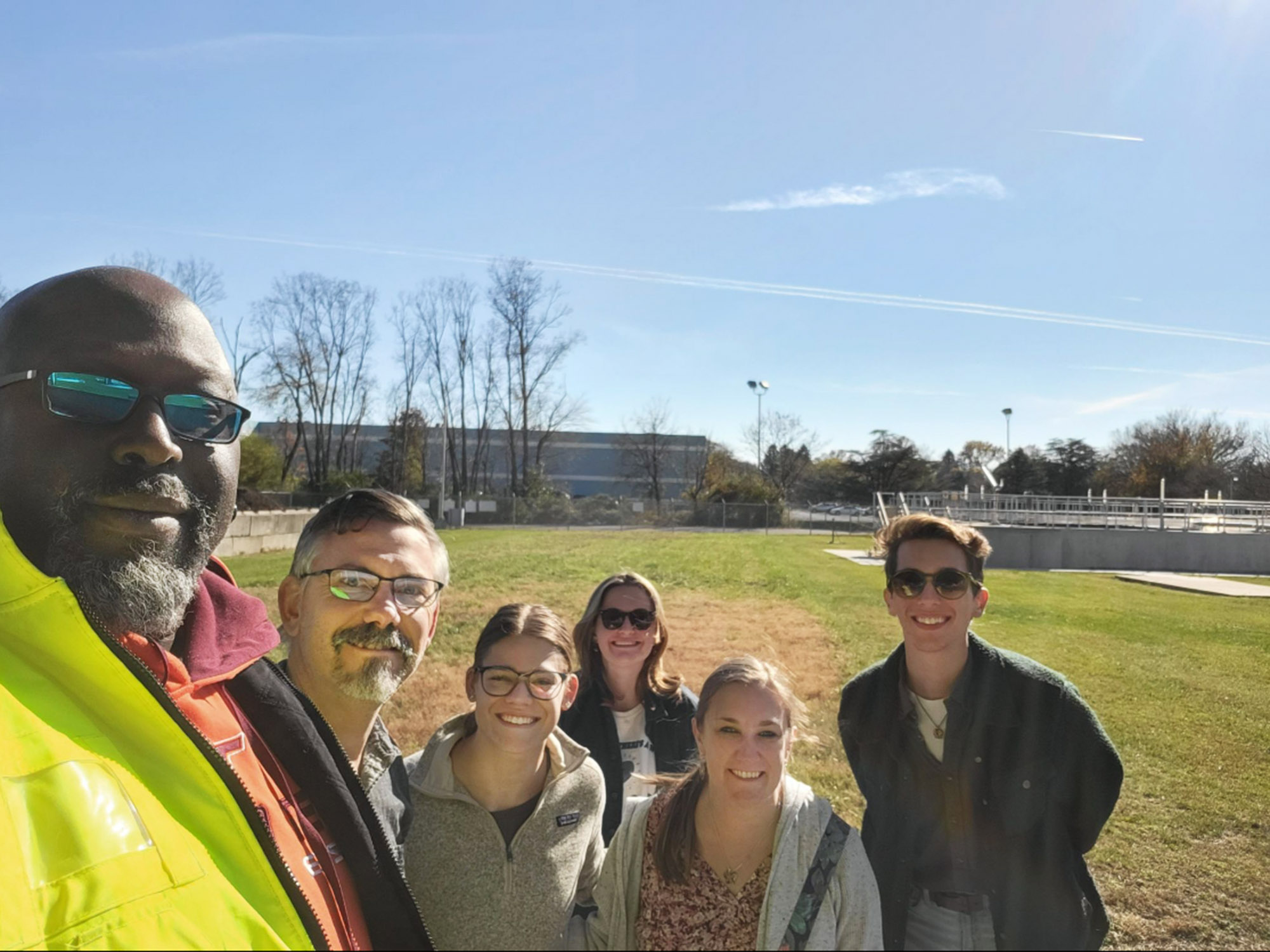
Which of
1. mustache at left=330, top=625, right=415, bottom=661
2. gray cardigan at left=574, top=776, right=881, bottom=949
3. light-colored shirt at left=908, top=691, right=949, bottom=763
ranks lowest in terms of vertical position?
gray cardigan at left=574, top=776, right=881, bottom=949

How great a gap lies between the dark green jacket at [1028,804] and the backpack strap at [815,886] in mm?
753

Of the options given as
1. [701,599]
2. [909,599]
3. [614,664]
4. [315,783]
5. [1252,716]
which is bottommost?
[701,599]

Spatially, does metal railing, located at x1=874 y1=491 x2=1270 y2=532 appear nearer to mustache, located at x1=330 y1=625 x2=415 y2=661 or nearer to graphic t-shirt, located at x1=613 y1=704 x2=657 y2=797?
graphic t-shirt, located at x1=613 y1=704 x2=657 y2=797

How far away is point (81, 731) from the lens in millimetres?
1079

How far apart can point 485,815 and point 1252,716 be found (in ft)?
12.7

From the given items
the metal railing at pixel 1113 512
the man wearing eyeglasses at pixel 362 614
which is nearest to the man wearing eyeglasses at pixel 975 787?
the metal railing at pixel 1113 512

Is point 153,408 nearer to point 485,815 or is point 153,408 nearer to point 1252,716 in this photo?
point 485,815

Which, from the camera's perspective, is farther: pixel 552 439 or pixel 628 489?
pixel 628 489

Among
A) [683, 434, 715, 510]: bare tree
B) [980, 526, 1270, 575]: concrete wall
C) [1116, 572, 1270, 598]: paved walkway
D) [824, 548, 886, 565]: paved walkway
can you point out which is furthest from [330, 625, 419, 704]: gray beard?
[683, 434, 715, 510]: bare tree

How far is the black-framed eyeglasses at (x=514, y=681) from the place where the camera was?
2.24 metres

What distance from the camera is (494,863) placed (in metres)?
2.06

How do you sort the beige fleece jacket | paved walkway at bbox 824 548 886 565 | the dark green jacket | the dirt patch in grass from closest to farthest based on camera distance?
1. the beige fleece jacket
2. the dark green jacket
3. the dirt patch in grass
4. paved walkway at bbox 824 548 886 565

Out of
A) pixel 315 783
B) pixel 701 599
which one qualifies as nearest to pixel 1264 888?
pixel 315 783

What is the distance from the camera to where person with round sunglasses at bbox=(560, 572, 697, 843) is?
3.23 m
